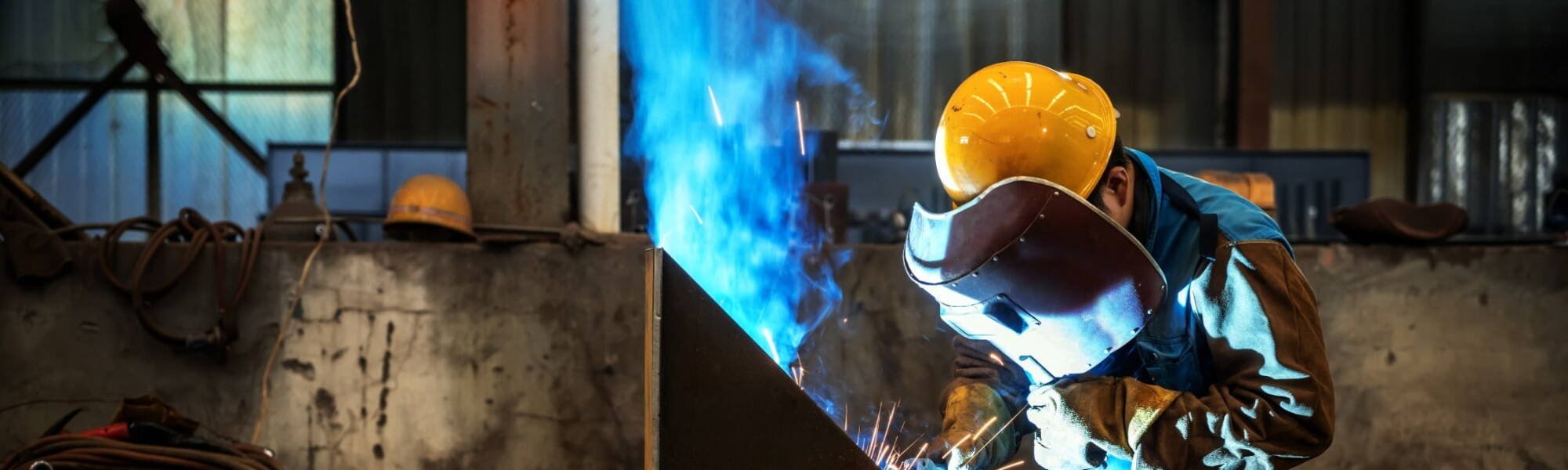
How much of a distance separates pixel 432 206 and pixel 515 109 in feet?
1.53

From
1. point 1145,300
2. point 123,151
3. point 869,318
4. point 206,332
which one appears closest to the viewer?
point 1145,300

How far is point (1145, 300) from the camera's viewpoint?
1.59 m

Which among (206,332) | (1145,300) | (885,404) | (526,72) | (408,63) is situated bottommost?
(885,404)

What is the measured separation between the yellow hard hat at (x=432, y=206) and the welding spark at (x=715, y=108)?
1.31m

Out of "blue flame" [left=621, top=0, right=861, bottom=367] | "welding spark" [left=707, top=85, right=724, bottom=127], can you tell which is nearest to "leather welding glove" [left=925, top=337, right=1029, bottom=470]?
"blue flame" [left=621, top=0, right=861, bottom=367]

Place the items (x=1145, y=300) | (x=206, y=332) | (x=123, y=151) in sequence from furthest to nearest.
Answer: (x=123, y=151)
(x=206, y=332)
(x=1145, y=300)

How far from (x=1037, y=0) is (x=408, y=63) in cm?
519

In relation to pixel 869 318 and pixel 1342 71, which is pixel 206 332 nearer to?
pixel 869 318

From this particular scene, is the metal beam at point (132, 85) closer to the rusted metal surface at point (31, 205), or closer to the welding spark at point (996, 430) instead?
the rusted metal surface at point (31, 205)

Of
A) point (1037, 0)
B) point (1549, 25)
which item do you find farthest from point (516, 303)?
point (1549, 25)

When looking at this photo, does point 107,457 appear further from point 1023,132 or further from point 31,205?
point 1023,132

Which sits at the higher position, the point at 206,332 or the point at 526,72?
the point at 526,72

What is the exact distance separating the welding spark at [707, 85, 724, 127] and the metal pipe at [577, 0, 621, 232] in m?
0.74

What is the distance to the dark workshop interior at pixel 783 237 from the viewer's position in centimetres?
166
